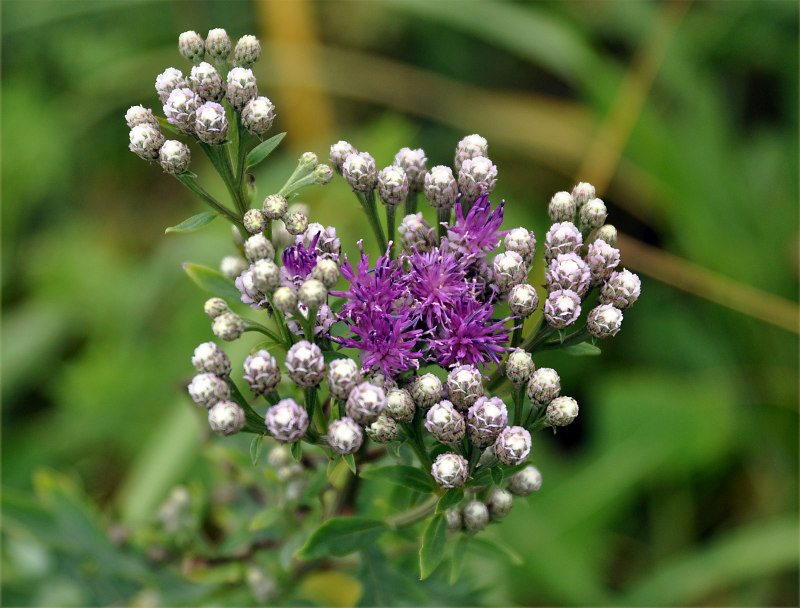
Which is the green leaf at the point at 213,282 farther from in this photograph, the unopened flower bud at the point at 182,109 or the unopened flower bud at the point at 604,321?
the unopened flower bud at the point at 604,321

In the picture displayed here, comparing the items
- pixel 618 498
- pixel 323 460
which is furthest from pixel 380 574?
pixel 618 498

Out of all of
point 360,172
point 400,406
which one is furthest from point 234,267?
point 400,406

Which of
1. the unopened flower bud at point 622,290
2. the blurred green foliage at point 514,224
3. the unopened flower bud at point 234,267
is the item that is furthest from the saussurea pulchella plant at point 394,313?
the blurred green foliage at point 514,224

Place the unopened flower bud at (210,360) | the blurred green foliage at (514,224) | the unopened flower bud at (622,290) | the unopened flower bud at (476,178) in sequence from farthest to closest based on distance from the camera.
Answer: the blurred green foliage at (514,224)
the unopened flower bud at (476,178)
the unopened flower bud at (622,290)
the unopened flower bud at (210,360)

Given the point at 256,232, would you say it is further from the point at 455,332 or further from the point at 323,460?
the point at 323,460

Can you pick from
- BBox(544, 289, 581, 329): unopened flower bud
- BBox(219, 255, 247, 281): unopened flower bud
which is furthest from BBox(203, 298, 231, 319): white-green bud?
BBox(544, 289, 581, 329): unopened flower bud

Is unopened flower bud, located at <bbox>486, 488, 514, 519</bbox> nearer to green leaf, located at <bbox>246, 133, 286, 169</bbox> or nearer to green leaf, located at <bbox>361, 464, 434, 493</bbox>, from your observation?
green leaf, located at <bbox>361, 464, 434, 493</bbox>
